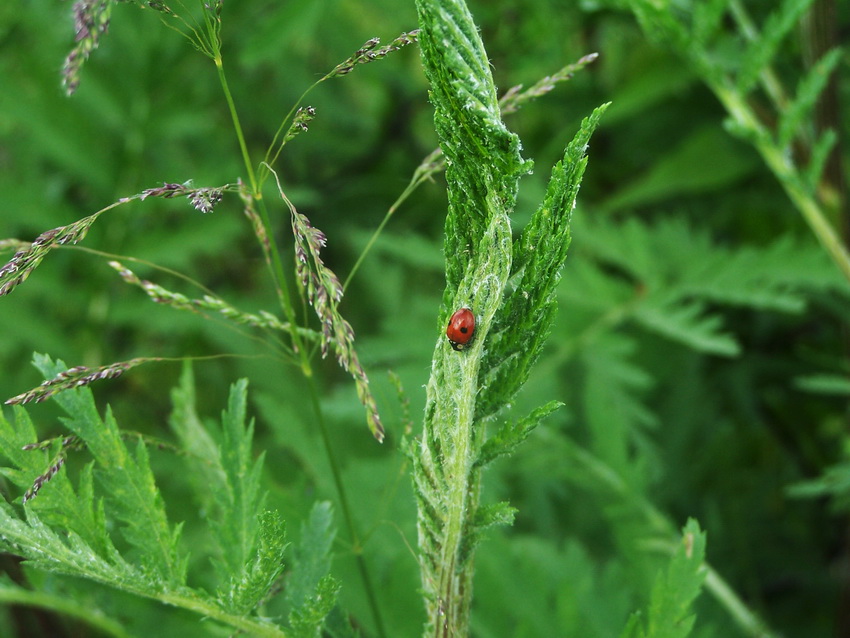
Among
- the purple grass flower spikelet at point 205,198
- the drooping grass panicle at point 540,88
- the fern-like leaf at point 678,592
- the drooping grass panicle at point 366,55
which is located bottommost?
the fern-like leaf at point 678,592

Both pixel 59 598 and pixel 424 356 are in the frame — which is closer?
pixel 59 598

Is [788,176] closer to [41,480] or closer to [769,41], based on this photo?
[769,41]

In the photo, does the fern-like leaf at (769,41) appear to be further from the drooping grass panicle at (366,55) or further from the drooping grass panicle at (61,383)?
the drooping grass panicle at (61,383)

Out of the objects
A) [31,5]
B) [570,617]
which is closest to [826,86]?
[570,617]

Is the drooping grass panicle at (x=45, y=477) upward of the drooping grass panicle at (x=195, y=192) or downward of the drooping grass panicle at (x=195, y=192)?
downward

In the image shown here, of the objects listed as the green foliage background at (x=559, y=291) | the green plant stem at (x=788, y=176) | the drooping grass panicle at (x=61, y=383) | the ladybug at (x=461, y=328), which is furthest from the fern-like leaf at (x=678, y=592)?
the green plant stem at (x=788, y=176)

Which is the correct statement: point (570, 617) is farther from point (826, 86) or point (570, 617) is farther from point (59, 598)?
point (826, 86)
